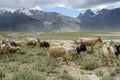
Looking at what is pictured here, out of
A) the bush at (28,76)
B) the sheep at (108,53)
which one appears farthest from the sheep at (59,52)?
the bush at (28,76)

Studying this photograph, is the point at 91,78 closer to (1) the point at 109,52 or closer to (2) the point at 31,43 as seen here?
(1) the point at 109,52

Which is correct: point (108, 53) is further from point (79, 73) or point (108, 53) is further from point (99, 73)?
point (79, 73)

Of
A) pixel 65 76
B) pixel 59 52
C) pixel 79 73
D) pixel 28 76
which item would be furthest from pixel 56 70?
pixel 28 76

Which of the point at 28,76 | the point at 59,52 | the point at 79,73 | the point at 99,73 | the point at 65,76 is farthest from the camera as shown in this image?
the point at 59,52

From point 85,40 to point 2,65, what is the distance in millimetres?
9245

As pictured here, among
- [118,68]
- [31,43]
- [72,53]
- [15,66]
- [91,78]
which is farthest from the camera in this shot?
[31,43]

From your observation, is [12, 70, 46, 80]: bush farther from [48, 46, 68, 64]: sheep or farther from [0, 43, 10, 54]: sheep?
[0, 43, 10, 54]: sheep

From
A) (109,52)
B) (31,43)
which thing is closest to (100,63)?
(109,52)

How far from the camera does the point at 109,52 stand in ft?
55.4

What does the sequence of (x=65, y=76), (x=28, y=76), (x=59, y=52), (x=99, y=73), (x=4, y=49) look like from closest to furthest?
(x=28, y=76), (x=65, y=76), (x=99, y=73), (x=59, y=52), (x=4, y=49)

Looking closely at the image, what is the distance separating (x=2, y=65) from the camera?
16938 mm

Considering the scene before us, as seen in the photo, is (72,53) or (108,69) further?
(72,53)

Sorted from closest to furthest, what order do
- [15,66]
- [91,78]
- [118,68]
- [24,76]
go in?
[24,76] < [91,78] < [118,68] < [15,66]

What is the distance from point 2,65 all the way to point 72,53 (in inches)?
187
